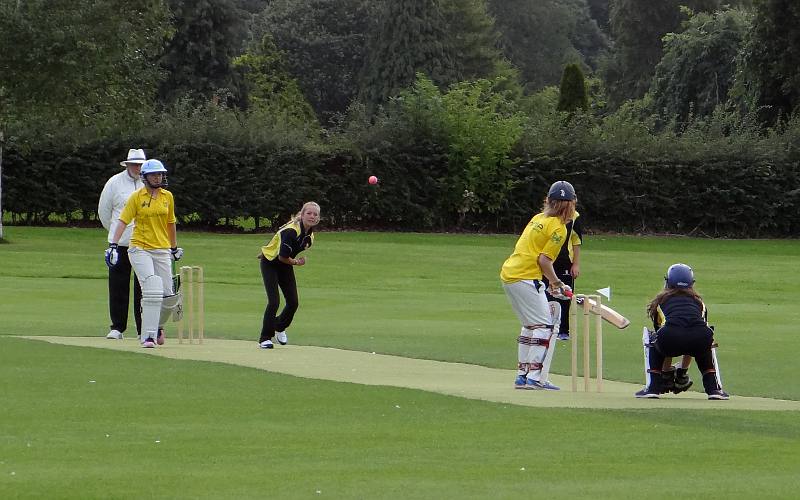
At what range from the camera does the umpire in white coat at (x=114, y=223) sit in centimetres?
1780

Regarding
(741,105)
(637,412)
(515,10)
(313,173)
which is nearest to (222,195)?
(313,173)

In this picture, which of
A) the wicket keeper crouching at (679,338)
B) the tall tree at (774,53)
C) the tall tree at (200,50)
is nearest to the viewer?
the wicket keeper crouching at (679,338)

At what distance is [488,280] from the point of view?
3422 centimetres

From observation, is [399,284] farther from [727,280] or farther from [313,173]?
[313,173]

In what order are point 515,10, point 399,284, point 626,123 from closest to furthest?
point 399,284 → point 626,123 → point 515,10

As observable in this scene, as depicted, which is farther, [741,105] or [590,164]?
[741,105]

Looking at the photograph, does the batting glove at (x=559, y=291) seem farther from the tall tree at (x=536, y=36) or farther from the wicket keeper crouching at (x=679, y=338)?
the tall tree at (x=536, y=36)

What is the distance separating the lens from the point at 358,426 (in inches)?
428

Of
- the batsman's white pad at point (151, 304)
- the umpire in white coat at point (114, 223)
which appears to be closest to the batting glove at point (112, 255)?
the umpire in white coat at point (114, 223)

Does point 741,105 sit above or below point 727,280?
above

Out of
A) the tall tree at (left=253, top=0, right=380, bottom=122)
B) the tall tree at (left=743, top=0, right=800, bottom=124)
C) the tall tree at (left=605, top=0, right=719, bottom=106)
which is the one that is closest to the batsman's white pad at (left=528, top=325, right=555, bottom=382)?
the tall tree at (left=743, top=0, right=800, bottom=124)

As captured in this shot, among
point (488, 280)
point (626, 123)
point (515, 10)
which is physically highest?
point (515, 10)

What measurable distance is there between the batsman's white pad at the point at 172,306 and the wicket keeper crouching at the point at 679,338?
5.90m

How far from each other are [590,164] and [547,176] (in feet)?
4.75
